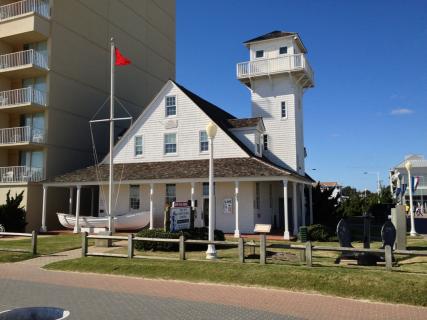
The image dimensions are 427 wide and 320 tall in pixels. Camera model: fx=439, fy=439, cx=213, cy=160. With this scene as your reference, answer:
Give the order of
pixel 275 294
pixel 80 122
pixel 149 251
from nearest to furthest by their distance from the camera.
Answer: pixel 275 294 → pixel 149 251 → pixel 80 122

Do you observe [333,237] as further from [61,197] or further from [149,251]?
[61,197]

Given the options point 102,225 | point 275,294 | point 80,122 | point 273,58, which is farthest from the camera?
point 80,122

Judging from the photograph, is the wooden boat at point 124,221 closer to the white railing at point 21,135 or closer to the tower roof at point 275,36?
the white railing at point 21,135

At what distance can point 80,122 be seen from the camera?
113ft

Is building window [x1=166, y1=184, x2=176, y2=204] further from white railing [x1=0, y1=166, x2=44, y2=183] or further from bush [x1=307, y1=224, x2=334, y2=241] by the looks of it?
white railing [x1=0, y1=166, x2=44, y2=183]

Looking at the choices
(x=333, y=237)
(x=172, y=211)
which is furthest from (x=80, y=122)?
(x=333, y=237)

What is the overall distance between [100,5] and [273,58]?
15678mm

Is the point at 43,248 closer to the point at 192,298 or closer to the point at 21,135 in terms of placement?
the point at 192,298

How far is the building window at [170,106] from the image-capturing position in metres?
29.5

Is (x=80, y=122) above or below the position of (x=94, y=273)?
above

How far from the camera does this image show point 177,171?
2694cm

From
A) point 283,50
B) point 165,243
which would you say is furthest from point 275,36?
point 165,243

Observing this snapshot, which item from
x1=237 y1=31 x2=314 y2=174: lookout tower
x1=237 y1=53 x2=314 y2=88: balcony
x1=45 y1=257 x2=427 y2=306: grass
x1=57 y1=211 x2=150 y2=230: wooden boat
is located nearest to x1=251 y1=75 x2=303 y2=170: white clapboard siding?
x1=237 y1=31 x2=314 y2=174: lookout tower

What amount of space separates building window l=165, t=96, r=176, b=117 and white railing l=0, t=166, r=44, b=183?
10306mm
